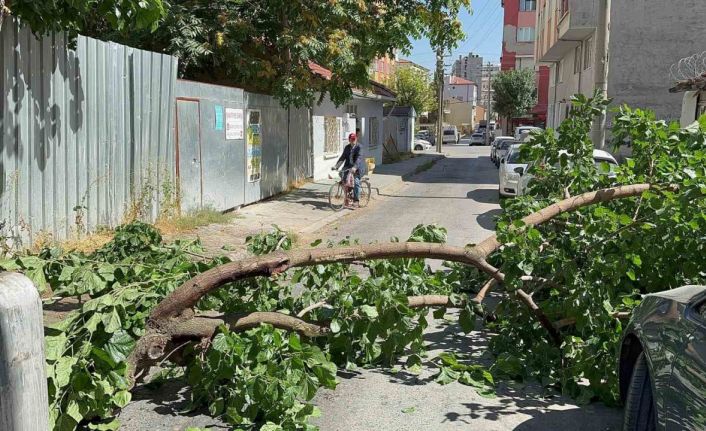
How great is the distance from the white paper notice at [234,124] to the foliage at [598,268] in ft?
29.2

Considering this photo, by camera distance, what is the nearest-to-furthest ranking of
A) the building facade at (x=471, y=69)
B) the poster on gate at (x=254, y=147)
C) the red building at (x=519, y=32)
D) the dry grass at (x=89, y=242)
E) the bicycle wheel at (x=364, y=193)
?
the dry grass at (x=89, y=242) < the poster on gate at (x=254, y=147) < the bicycle wheel at (x=364, y=193) < the red building at (x=519, y=32) < the building facade at (x=471, y=69)

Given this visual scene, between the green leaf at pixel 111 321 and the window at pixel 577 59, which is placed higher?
the window at pixel 577 59

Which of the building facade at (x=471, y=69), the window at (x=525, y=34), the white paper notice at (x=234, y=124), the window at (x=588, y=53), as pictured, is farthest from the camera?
the building facade at (x=471, y=69)

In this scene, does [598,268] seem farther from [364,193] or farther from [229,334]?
[364,193]

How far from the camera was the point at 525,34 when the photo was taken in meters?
80.1

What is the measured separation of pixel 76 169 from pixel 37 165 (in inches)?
32.5

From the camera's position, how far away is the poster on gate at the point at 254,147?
15203mm

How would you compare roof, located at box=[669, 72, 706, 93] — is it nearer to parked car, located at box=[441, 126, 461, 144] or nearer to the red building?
the red building

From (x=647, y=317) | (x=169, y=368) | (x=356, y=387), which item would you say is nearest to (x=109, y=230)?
(x=169, y=368)

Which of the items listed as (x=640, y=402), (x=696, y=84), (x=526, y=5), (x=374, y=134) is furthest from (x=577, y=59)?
(x=526, y=5)

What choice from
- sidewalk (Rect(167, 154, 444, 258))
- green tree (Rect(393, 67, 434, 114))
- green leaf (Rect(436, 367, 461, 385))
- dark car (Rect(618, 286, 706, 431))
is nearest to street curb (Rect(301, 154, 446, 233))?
sidewalk (Rect(167, 154, 444, 258))

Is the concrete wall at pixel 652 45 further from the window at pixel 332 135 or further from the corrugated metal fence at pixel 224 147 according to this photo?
the corrugated metal fence at pixel 224 147

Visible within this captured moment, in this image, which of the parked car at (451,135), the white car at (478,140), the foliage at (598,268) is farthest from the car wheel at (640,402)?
the parked car at (451,135)

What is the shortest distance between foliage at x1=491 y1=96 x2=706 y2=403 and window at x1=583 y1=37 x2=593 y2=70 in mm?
24094
